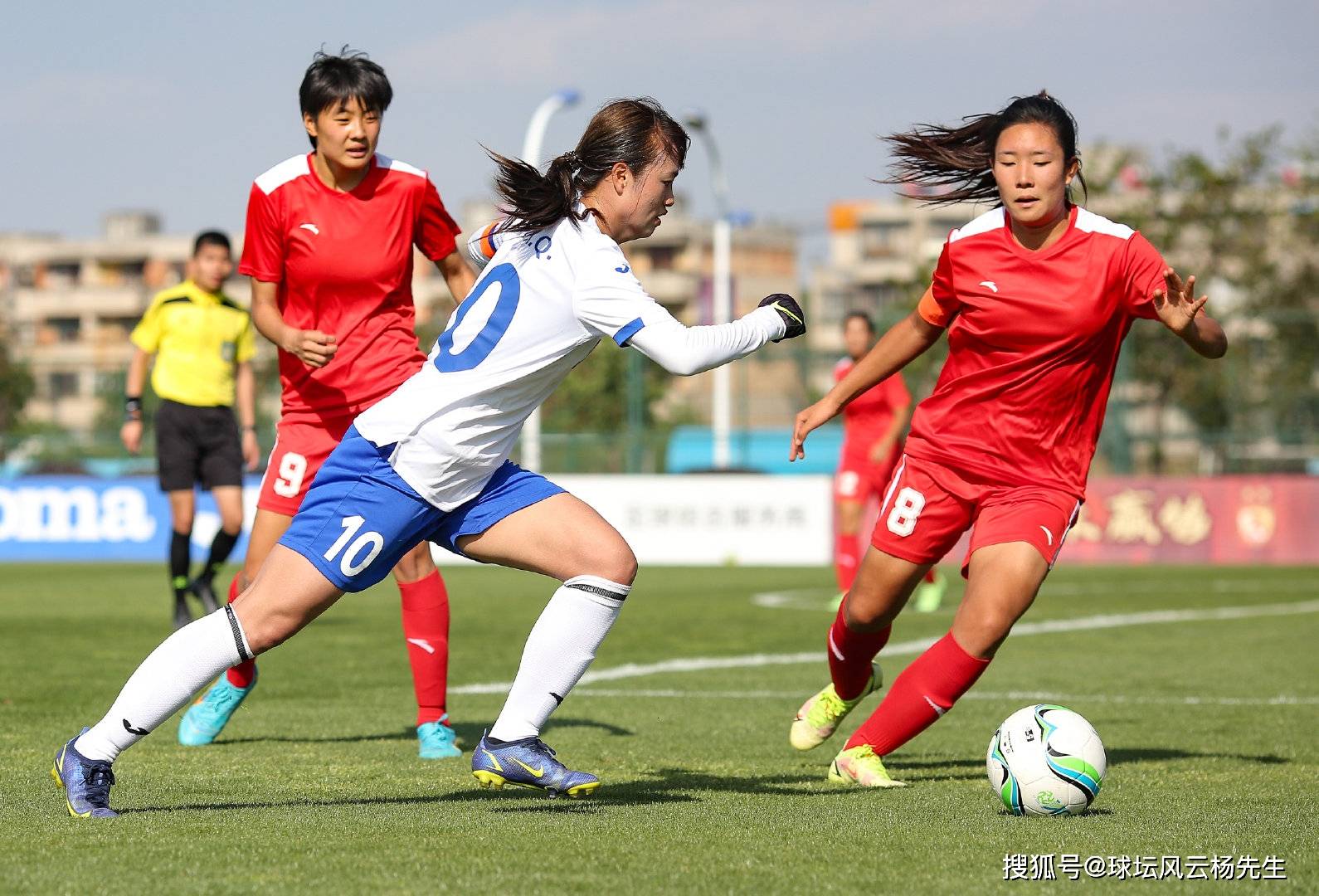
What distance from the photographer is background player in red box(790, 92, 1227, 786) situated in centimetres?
555

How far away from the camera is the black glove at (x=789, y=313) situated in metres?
4.98

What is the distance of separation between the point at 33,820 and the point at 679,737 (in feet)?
9.30

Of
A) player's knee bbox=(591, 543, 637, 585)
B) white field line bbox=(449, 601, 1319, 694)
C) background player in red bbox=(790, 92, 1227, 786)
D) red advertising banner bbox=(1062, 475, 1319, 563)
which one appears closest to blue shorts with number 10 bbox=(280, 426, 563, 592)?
player's knee bbox=(591, 543, 637, 585)

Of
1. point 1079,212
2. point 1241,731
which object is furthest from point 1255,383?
point 1079,212

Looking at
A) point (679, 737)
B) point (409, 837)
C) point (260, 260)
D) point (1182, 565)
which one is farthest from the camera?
point (1182, 565)

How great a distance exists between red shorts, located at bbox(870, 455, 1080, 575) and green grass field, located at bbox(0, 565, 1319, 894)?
80cm

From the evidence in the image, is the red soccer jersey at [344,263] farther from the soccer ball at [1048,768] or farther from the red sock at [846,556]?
the red sock at [846,556]

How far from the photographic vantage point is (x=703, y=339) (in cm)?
482

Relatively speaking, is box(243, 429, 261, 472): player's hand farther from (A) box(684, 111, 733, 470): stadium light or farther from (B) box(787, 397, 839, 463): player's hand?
(A) box(684, 111, 733, 470): stadium light

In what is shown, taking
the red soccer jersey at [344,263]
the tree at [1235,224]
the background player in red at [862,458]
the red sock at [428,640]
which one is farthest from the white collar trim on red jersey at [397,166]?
the tree at [1235,224]

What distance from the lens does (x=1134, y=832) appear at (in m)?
4.86

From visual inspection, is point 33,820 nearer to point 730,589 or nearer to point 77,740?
point 77,740

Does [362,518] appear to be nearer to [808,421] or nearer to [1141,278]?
[808,421]

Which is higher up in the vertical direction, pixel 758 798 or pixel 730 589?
pixel 758 798
